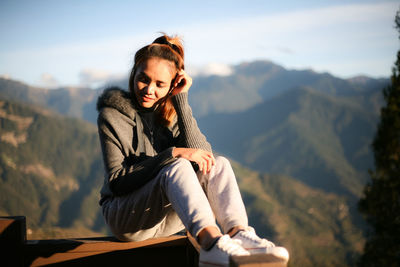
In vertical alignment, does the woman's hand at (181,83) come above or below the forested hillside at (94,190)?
above

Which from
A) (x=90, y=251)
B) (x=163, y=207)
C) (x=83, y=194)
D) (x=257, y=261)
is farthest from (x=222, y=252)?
(x=83, y=194)

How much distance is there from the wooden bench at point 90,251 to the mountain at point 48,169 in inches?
3550

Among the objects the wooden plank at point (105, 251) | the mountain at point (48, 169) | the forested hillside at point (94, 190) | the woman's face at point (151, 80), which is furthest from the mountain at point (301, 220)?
the woman's face at point (151, 80)

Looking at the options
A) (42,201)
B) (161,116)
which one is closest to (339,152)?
(42,201)

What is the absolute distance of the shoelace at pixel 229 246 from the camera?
74.0 inches

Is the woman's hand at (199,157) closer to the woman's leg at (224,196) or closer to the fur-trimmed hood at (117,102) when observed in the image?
the woman's leg at (224,196)

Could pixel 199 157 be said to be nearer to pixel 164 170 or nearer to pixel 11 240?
pixel 164 170

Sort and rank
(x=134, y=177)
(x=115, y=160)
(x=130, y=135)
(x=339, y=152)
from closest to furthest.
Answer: (x=134, y=177) → (x=115, y=160) → (x=130, y=135) → (x=339, y=152)

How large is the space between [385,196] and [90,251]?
45.1 ft

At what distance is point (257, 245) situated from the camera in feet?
6.61

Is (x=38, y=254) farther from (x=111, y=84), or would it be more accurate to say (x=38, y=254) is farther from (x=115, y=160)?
(x=111, y=84)

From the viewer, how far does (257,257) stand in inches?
65.2

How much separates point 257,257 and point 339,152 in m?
196

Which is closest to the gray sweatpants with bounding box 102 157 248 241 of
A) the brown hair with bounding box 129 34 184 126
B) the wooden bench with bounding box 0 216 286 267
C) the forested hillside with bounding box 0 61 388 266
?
the wooden bench with bounding box 0 216 286 267
